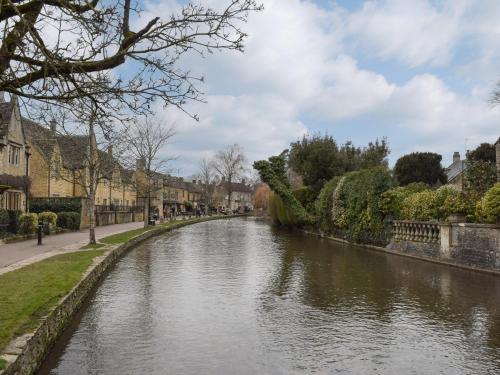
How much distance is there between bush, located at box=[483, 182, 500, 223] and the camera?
1709 centimetres

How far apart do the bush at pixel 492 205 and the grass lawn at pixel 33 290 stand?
44.3ft

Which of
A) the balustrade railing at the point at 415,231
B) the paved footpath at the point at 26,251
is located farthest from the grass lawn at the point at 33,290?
the balustrade railing at the point at 415,231

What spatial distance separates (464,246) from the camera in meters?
19.1

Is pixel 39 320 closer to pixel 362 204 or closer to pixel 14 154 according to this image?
pixel 362 204

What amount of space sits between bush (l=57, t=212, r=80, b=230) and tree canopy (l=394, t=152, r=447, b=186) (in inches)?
1610

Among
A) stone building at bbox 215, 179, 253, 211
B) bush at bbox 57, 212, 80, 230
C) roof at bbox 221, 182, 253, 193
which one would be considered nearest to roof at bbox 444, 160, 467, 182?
bush at bbox 57, 212, 80, 230

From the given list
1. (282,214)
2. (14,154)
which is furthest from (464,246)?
(282,214)

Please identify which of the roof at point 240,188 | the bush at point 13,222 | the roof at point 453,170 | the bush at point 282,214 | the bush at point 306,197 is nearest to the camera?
the bush at point 13,222

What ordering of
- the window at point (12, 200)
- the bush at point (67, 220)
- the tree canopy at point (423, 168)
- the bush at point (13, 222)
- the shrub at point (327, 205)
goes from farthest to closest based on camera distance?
the tree canopy at point (423, 168), the shrub at point (327, 205), the bush at point (67, 220), the window at point (12, 200), the bush at point (13, 222)

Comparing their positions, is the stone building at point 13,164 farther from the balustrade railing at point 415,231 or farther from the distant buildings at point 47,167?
the balustrade railing at point 415,231

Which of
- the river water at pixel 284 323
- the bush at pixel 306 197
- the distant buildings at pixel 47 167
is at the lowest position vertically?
the river water at pixel 284 323

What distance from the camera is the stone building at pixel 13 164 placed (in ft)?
101

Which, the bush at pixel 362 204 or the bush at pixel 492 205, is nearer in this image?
the bush at pixel 492 205

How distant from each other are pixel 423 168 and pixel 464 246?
1767 inches
